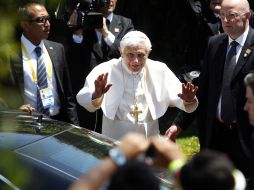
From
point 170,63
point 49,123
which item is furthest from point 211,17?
point 49,123

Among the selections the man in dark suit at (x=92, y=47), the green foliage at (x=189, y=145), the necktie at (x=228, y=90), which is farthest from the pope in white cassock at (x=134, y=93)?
the green foliage at (x=189, y=145)

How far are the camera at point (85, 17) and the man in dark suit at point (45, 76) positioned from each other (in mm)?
734

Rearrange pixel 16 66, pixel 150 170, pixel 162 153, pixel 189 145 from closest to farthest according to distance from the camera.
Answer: pixel 150 170 < pixel 162 153 < pixel 16 66 < pixel 189 145

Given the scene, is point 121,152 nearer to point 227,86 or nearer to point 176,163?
point 176,163

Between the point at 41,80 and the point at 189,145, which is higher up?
the point at 41,80

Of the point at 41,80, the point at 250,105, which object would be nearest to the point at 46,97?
the point at 41,80

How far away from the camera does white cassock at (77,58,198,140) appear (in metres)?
5.38

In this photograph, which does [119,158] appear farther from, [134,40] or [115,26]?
[115,26]

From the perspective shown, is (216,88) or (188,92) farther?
(216,88)

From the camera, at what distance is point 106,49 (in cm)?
682

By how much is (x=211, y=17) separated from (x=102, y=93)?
276 centimetres

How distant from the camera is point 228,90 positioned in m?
5.14

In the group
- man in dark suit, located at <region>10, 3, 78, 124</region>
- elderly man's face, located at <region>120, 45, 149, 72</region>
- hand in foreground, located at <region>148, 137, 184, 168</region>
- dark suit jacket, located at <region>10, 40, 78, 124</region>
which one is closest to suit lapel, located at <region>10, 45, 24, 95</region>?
man in dark suit, located at <region>10, 3, 78, 124</region>

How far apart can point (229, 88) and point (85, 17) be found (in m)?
2.06
